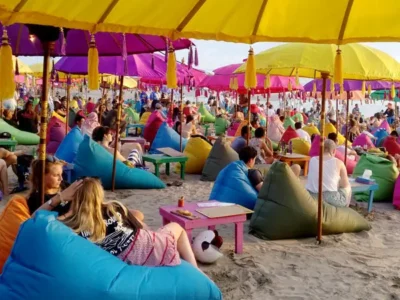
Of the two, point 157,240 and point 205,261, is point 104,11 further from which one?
point 205,261

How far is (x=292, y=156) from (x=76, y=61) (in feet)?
17.9

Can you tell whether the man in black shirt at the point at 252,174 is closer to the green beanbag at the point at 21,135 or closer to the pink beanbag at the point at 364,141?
the pink beanbag at the point at 364,141

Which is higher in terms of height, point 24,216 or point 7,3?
point 7,3

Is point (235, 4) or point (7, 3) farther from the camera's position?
point (235, 4)

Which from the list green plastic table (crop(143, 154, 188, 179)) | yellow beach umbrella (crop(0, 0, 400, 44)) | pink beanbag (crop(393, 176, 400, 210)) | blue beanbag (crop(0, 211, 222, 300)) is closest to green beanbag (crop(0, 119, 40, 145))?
green plastic table (crop(143, 154, 188, 179))

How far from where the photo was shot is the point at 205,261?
4.96 metres

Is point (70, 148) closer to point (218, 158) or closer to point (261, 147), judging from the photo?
point (218, 158)

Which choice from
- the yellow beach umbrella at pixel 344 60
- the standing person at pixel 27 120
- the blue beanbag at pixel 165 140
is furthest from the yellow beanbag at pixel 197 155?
the standing person at pixel 27 120

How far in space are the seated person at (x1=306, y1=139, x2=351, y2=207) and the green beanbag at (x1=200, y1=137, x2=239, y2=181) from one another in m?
2.71

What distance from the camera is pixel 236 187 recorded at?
6523 millimetres

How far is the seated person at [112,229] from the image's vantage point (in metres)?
3.53

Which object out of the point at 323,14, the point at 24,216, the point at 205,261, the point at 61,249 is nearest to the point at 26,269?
the point at 61,249

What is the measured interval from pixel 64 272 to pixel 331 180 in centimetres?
431

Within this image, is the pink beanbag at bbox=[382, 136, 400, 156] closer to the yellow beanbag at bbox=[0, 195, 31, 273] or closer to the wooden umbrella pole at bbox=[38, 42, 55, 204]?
the yellow beanbag at bbox=[0, 195, 31, 273]
